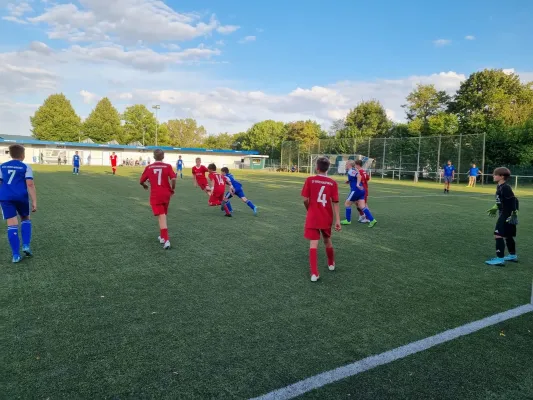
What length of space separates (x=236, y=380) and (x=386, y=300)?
8.21 ft

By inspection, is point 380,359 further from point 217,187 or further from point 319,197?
point 217,187

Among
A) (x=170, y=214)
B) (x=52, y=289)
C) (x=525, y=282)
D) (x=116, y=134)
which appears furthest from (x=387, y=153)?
(x=116, y=134)

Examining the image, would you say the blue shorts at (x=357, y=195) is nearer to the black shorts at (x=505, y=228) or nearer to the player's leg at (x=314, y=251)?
the black shorts at (x=505, y=228)

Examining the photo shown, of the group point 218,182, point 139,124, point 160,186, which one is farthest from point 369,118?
point 160,186

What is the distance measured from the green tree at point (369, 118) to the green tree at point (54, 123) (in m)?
53.8

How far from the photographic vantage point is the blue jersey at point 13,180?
19.3 ft

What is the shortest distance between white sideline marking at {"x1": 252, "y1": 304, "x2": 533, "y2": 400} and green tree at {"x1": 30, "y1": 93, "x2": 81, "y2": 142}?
272 feet

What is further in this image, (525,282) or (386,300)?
(525,282)

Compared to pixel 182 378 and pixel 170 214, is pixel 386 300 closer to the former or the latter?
pixel 182 378

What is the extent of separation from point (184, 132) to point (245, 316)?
112 meters

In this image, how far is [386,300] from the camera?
4723 mm

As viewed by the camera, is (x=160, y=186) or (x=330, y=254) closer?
(x=330, y=254)

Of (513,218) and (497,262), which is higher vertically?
(513,218)

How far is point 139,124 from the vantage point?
86.1m
